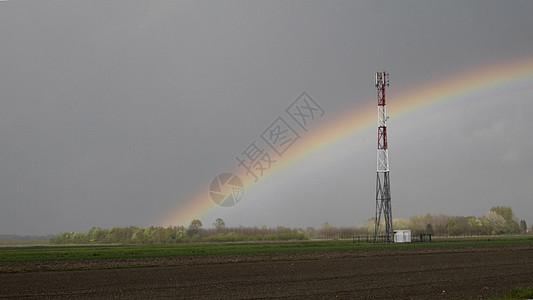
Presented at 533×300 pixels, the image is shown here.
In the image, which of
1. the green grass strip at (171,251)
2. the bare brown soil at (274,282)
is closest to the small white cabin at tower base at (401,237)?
the green grass strip at (171,251)

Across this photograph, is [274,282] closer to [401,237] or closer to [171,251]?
[171,251]

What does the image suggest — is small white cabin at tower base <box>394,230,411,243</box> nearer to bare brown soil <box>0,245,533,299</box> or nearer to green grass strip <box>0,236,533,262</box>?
green grass strip <box>0,236,533,262</box>

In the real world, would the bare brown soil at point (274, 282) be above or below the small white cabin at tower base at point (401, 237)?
below

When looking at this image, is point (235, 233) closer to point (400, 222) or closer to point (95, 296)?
point (400, 222)

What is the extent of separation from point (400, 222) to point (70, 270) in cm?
17065

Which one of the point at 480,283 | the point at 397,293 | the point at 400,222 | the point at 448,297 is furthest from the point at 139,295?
the point at 400,222

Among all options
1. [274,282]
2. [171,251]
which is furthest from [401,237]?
[274,282]

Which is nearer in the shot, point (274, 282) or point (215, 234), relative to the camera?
point (274, 282)

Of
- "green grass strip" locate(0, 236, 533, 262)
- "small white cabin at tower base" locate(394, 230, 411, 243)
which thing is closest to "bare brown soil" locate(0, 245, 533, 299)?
"green grass strip" locate(0, 236, 533, 262)

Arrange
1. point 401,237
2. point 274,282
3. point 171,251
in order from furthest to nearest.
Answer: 1. point 401,237
2. point 171,251
3. point 274,282

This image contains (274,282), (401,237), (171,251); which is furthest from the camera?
(401,237)

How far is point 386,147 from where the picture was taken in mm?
86188

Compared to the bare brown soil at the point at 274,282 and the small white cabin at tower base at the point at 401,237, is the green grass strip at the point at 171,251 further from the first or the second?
the bare brown soil at the point at 274,282

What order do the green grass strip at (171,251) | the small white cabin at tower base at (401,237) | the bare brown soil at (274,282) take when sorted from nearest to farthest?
the bare brown soil at (274,282), the green grass strip at (171,251), the small white cabin at tower base at (401,237)
